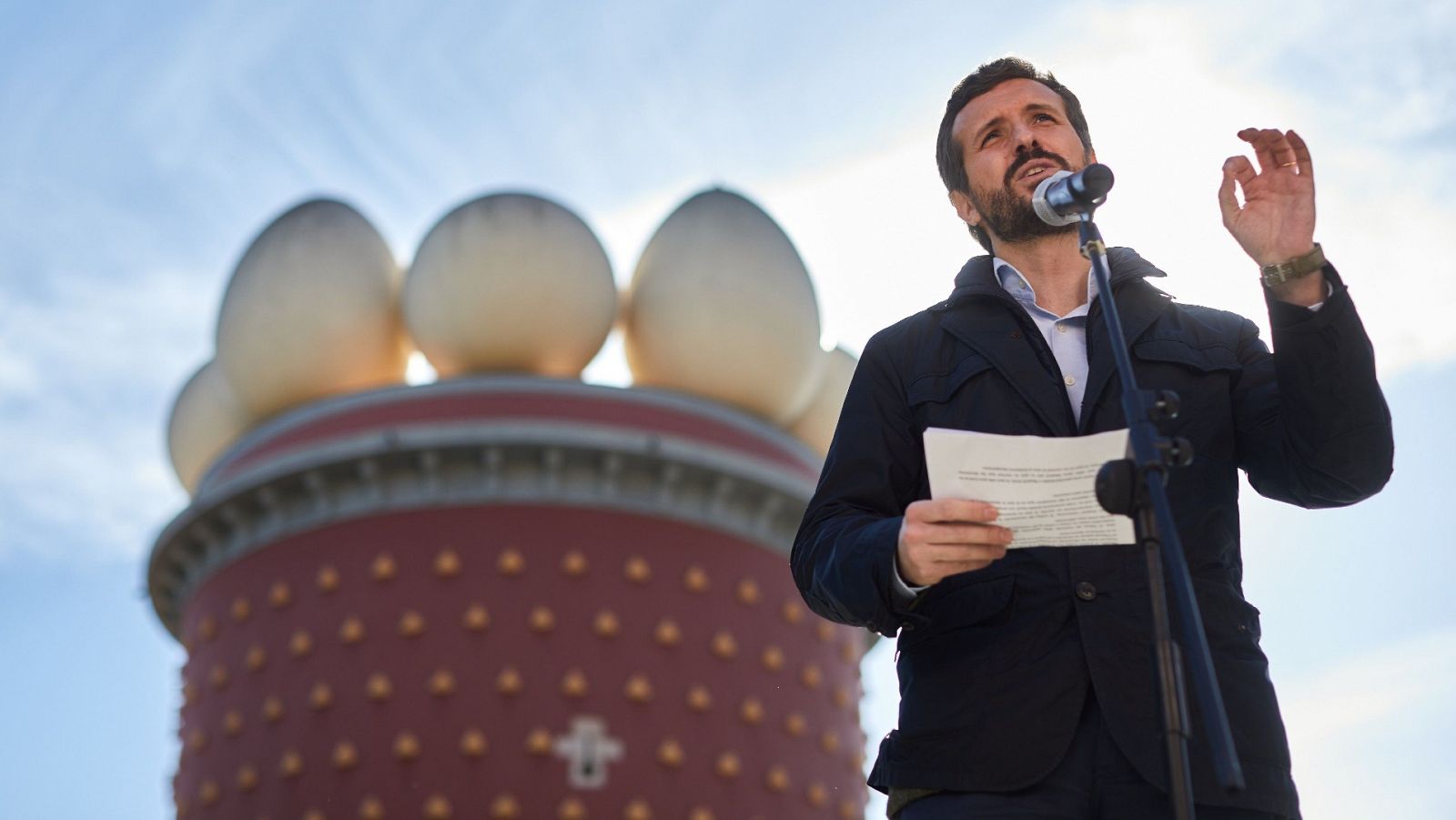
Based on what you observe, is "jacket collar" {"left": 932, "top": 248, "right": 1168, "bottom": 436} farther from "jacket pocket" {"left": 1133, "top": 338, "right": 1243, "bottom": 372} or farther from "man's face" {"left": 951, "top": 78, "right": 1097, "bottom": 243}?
"man's face" {"left": 951, "top": 78, "right": 1097, "bottom": 243}

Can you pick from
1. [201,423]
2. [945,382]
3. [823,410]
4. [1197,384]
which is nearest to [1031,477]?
[945,382]

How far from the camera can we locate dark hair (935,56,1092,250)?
3971 mm

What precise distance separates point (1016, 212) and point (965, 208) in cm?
33

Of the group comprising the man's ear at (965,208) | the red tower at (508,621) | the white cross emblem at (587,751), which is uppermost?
the red tower at (508,621)

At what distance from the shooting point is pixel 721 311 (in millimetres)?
17391

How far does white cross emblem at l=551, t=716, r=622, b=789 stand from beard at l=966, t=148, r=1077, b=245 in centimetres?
1190

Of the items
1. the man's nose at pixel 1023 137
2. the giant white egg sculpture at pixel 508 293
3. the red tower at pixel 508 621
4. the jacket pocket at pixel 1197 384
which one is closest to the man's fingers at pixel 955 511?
the jacket pocket at pixel 1197 384

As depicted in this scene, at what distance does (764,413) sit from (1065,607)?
49.4 feet

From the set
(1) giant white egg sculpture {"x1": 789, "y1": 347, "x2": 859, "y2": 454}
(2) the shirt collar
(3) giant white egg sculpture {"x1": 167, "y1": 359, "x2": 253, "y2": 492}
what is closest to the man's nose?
(2) the shirt collar

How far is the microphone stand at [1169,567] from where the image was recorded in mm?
2572

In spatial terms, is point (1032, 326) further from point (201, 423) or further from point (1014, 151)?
point (201, 423)

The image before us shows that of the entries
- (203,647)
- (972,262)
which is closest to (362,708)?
(203,647)

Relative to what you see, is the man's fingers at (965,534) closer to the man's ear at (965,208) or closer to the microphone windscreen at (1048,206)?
the microphone windscreen at (1048,206)

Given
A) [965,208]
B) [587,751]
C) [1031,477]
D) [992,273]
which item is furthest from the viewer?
[587,751]
